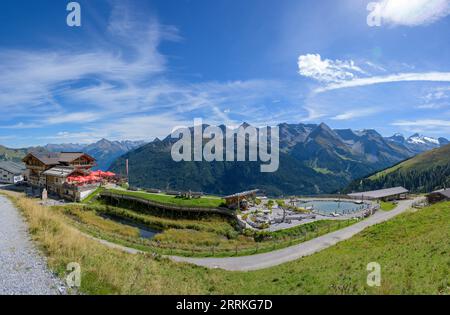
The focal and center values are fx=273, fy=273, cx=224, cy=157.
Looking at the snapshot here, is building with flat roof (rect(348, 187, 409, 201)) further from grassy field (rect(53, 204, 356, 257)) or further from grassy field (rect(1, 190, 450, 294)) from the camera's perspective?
grassy field (rect(1, 190, 450, 294))

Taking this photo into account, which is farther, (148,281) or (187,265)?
(187,265)

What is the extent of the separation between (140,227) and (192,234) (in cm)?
1200

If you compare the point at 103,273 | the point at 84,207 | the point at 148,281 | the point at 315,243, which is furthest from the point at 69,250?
the point at 84,207

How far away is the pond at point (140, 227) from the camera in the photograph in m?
45.2

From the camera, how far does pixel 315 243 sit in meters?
35.4

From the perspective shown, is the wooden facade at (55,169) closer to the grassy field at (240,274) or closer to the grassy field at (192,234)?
the grassy field at (192,234)

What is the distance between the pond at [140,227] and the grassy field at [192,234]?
23.9 inches

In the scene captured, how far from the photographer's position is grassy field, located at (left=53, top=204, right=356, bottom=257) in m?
34.6

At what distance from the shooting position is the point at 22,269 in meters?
12.9

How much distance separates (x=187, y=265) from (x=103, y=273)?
1313cm

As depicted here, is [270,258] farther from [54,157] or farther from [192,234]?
[54,157]

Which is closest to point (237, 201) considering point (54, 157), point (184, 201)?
point (184, 201)
